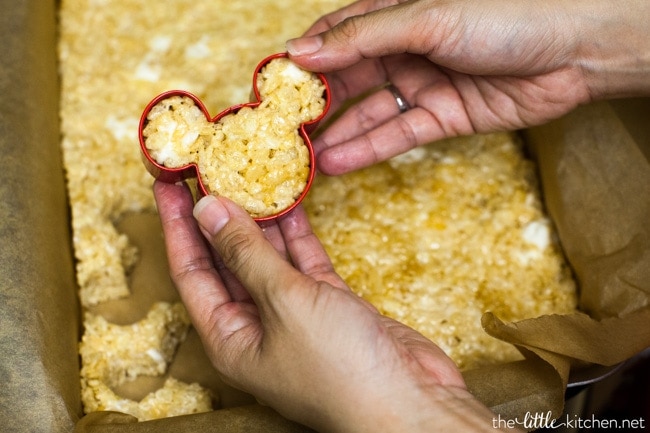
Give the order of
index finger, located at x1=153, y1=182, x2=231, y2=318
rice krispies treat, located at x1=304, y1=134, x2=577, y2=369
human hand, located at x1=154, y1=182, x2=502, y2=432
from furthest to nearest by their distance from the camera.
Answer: rice krispies treat, located at x1=304, y1=134, x2=577, y2=369, index finger, located at x1=153, y1=182, x2=231, y2=318, human hand, located at x1=154, y1=182, x2=502, y2=432

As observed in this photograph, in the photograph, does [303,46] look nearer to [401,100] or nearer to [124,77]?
[401,100]

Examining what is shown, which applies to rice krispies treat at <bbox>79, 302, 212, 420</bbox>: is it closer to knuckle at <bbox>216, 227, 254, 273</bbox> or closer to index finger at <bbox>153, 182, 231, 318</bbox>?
index finger at <bbox>153, 182, 231, 318</bbox>

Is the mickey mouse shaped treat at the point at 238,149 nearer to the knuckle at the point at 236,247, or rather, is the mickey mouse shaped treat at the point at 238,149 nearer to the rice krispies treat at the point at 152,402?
the knuckle at the point at 236,247

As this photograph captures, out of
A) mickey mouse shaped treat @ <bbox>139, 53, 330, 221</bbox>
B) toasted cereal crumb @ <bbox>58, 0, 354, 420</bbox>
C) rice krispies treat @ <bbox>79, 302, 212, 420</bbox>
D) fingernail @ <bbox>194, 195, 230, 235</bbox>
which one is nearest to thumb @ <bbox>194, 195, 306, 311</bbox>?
fingernail @ <bbox>194, 195, 230, 235</bbox>

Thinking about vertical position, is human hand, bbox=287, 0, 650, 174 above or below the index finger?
above

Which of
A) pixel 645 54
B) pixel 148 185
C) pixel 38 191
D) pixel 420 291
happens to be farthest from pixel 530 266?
pixel 38 191

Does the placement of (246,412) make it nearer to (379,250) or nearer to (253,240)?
(253,240)

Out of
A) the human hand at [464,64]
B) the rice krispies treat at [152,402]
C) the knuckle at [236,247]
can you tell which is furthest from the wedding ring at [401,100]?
the rice krispies treat at [152,402]
